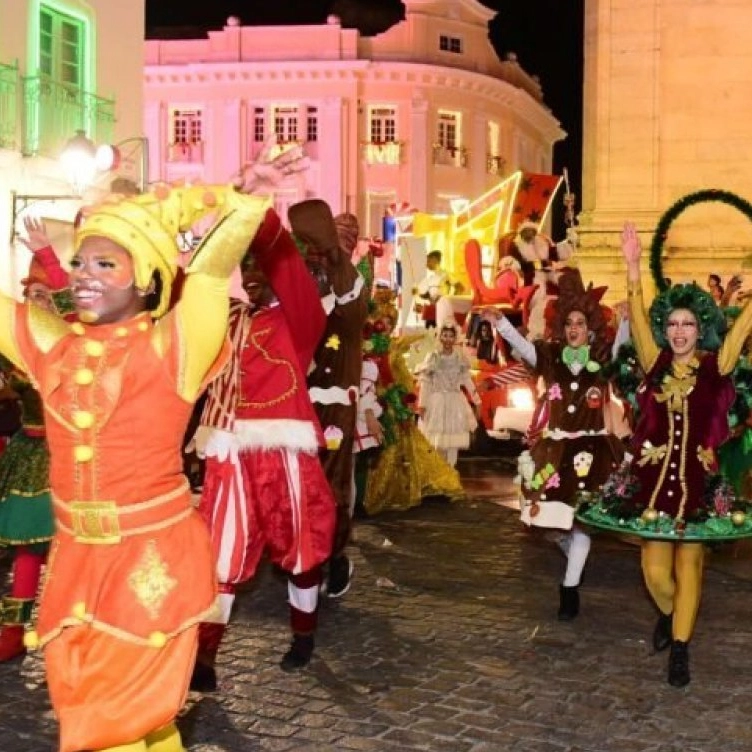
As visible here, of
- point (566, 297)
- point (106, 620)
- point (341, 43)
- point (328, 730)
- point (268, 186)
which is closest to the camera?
point (106, 620)

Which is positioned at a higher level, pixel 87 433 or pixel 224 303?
pixel 224 303

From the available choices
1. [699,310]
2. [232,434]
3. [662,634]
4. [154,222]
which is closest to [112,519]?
[154,222]

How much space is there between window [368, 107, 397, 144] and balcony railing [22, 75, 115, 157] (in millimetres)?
31612

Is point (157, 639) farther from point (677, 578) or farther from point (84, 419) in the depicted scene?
point (677, 578)

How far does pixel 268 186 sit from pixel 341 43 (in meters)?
46.7

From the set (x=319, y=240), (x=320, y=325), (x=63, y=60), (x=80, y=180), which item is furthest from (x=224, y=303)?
(x=63, y=60)

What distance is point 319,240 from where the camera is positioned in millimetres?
6551

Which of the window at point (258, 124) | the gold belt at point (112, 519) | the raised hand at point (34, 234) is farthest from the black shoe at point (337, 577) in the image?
the window at point (258, 124)

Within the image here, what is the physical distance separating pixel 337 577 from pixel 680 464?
255cm

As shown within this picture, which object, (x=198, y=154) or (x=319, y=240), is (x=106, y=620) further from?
(x=198, y=154)

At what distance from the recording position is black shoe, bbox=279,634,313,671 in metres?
6.25

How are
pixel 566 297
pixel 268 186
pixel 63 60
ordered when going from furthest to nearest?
pixel 63 60
pixel 566 297
pixel 268 186

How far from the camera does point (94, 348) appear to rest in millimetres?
3805

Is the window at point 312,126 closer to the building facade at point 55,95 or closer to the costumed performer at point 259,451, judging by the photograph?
the building facade at point 55,95
